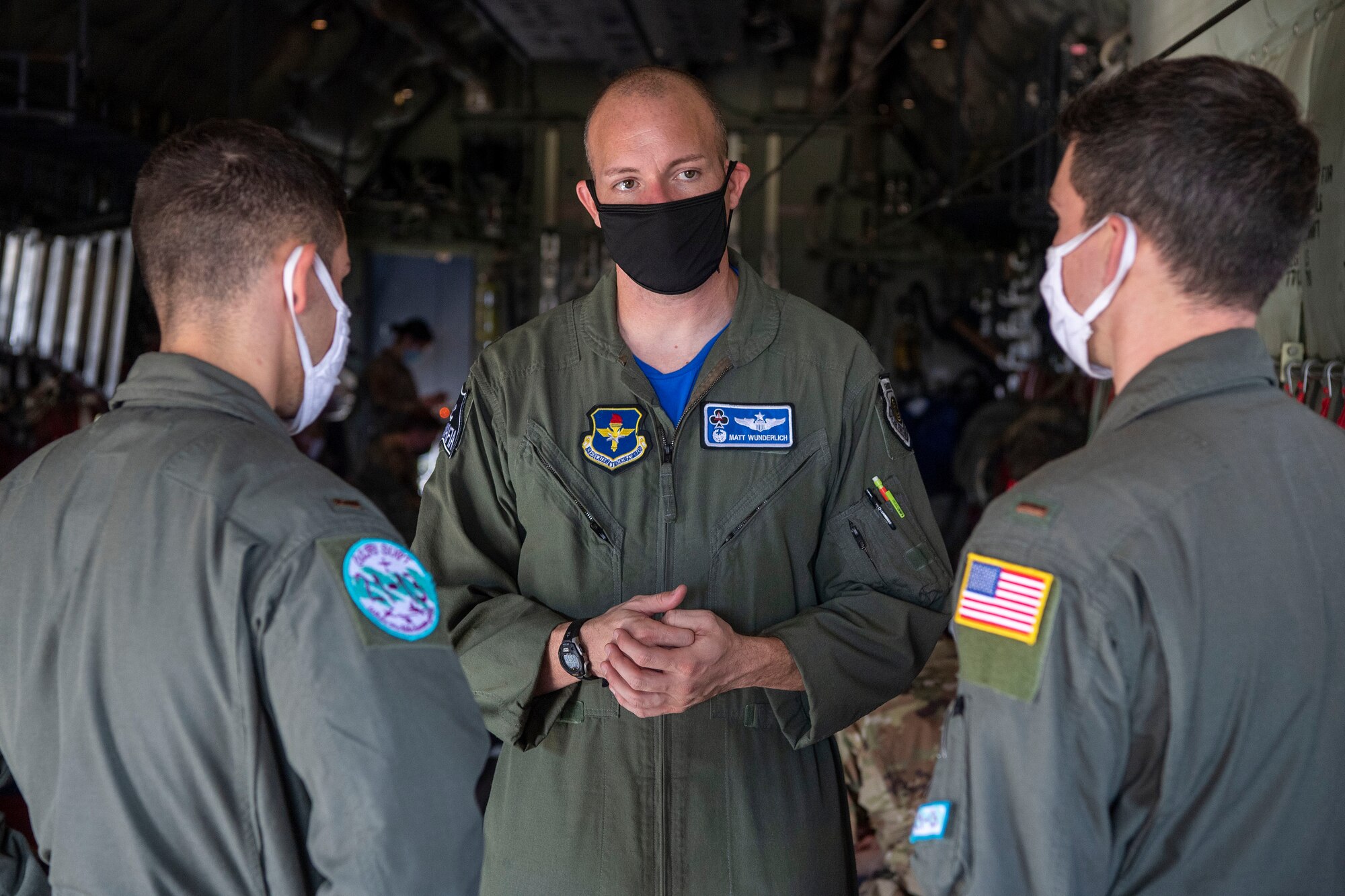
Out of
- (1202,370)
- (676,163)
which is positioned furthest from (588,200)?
(1202,370)

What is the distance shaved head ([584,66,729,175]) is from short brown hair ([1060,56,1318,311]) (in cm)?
95

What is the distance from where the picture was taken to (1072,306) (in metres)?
1.38

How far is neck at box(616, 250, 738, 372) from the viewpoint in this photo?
216 centimetres

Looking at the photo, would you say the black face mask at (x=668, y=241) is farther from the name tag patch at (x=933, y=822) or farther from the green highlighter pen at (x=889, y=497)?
the name tag patch at (x=933, y=822)

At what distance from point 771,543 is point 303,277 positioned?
0.92 meters

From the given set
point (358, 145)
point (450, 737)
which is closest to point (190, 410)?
point (450, 737)

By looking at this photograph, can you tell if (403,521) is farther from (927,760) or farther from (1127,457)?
(1127,457)

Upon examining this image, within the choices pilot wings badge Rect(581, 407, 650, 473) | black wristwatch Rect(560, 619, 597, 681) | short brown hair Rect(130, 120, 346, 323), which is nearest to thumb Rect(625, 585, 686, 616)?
black wristwatch Rect(560, 619, 597, 681)

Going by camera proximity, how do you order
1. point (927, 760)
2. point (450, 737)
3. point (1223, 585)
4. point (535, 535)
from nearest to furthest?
point (1223, 585)
point (450, 737)
point (535, 535)
point (927, 760)

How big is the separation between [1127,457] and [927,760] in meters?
2.89

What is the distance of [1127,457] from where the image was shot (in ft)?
3.97

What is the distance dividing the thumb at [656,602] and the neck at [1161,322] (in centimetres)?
77

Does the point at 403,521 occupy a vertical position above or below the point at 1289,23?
below

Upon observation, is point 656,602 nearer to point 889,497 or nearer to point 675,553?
point 675,553
